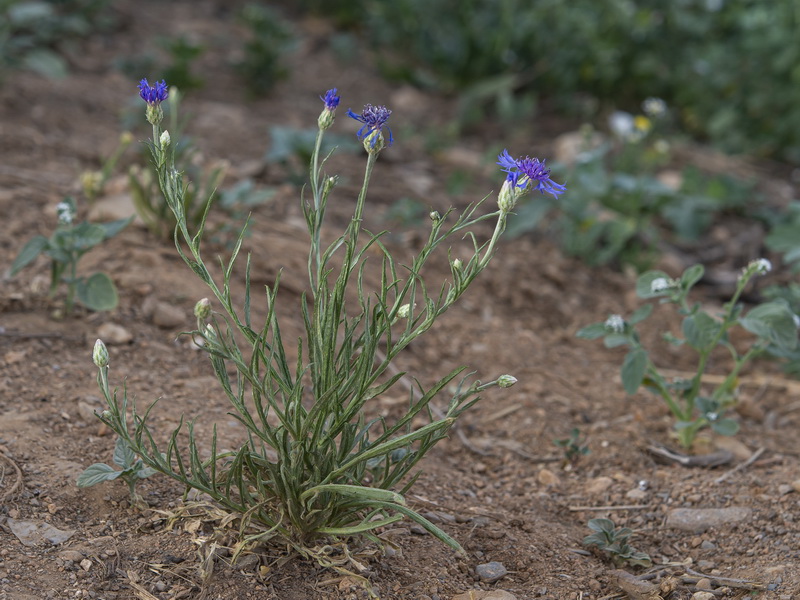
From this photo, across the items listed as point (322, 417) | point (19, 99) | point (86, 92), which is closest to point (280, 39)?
point (86, 92)

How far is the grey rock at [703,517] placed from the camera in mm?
2314

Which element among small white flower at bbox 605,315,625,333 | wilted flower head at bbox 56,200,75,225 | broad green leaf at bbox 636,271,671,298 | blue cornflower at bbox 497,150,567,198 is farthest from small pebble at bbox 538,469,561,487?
wilted flower head at bbox 56,200,75,225

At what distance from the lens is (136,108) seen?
4.29 m

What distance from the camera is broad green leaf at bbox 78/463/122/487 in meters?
1.91

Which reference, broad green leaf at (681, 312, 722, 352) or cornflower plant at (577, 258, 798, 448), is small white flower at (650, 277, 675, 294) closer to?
cornflower plant at (577, 258, 798, 448)

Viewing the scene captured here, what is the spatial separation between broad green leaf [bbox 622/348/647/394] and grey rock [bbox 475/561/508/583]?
0.71 m

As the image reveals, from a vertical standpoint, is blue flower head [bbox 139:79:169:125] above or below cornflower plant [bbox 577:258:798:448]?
below

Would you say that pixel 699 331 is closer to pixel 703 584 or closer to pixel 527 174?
pixel 703 584

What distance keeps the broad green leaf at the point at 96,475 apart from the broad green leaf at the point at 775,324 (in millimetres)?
1619

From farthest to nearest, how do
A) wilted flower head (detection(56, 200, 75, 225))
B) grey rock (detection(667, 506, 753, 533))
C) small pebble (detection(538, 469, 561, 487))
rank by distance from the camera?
wilted flower head (detection(56, 200, 75, 225))
small pebble (detection(538, 469, 561, 487))
grey rock (detection(667, 506, 753, 533))

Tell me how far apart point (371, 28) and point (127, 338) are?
3343mm

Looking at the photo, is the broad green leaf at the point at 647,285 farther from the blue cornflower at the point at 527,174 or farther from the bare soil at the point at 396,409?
the blue cornflower at the point at 527,174

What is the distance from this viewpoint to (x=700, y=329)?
2.56 meters

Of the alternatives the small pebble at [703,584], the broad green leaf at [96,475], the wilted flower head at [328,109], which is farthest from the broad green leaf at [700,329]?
the broad green leaf at [96,475]
